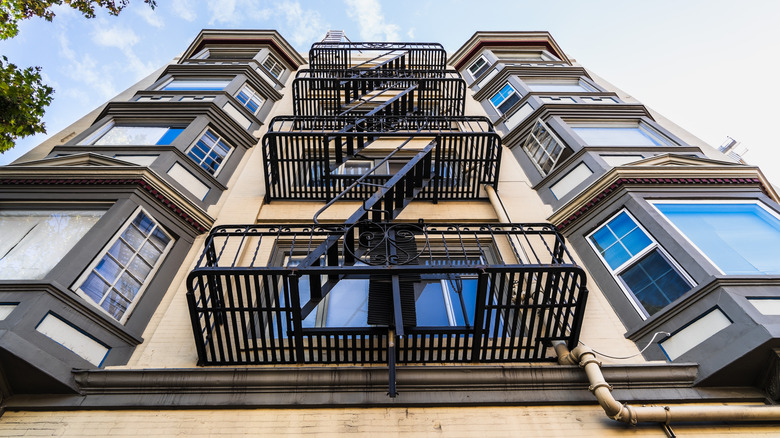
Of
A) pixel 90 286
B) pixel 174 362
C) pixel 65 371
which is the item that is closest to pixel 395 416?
pixel 174 362

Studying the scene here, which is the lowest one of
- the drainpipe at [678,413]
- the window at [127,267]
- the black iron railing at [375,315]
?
the drainpipe at [678,413]

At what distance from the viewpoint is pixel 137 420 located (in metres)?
5.28

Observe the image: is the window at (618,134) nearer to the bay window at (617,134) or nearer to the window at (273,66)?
the bay window at (617,134)

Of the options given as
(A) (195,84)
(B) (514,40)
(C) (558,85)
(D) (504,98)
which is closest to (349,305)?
(D) (504,98)

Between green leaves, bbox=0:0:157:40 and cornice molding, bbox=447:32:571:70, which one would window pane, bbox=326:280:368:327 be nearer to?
green leaves, bbox=0:0:157:40

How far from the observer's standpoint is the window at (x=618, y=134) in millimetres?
10742

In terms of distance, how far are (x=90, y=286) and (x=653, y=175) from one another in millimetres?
9721

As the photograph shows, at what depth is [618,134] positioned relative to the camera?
11.2 metres

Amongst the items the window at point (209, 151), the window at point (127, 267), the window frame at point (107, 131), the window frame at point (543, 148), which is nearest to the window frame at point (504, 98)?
the window frame at point (543, 148)

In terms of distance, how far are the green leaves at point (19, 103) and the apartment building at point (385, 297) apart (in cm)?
71

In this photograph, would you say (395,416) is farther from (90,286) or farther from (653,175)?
(653,175)

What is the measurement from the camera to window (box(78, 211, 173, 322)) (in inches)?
253

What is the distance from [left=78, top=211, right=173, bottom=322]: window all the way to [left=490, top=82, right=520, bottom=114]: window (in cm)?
1140

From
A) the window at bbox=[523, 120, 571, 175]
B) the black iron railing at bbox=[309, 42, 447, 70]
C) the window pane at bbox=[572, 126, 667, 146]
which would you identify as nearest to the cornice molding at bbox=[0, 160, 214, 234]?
the window at bbox=[523, 120, 571, 175]
